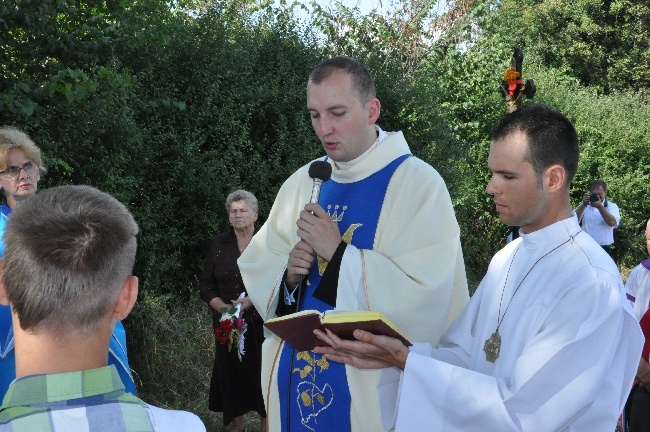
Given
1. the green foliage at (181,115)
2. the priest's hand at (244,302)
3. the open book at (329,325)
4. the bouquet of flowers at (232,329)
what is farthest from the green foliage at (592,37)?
the open book at (329,325)

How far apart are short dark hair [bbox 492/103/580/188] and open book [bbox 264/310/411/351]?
2.53 ft

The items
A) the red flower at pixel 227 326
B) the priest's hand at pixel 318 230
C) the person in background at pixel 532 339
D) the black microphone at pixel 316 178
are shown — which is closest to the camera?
the person in background at pixel 532 339

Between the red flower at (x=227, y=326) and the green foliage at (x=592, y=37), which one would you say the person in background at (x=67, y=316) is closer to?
the red flower at (x=227, y=326)

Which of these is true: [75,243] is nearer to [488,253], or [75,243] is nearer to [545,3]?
[488,253]

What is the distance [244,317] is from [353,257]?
10.7 ft

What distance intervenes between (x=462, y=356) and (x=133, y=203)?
6020 millimetres

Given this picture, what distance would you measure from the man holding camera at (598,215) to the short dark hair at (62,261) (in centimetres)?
1122

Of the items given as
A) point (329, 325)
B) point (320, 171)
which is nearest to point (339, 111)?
point (320, 171)

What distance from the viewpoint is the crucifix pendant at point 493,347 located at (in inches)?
109

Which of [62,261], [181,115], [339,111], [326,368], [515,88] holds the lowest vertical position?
[326,368]

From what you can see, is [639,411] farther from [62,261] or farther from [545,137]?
[62,261]

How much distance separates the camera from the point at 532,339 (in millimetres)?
2562

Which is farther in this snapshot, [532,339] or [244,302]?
[244,302]

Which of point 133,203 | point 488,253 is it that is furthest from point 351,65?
point 488,253
